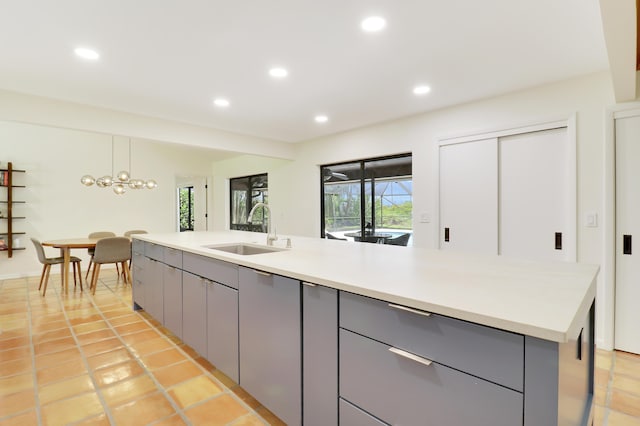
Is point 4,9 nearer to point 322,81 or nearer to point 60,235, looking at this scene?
point 322,81

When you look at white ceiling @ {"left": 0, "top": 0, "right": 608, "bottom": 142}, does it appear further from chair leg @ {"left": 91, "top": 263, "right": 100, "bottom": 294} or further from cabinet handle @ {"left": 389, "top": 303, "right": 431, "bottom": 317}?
chair leg @ {"left": 91, "top": 263, "right": 100, "bottom": 294}

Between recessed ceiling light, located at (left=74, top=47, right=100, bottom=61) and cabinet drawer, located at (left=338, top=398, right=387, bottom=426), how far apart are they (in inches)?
114

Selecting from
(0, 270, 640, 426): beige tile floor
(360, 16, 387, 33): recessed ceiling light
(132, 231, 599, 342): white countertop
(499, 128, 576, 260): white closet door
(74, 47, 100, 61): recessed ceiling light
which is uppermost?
(360, 16, 387, 33): recessed ceiling light

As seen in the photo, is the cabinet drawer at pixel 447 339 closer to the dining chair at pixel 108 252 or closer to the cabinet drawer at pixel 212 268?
the cabinet drawer at pixel 212 268

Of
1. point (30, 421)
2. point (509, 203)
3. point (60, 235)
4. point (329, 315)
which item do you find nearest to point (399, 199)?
point (509, 203)

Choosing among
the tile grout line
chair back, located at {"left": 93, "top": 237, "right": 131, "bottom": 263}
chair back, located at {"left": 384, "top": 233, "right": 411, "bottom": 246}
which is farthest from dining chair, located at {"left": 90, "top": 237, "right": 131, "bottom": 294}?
chair back, located at {"left": 384, "top": 233, "right": 411, "bottom": 246}

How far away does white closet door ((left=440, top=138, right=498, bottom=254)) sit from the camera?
334cm

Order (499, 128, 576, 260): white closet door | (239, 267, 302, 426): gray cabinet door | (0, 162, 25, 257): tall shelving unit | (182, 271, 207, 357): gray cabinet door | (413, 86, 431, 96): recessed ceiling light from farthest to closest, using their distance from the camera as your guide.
→ (0, 162, 25, 257): tall shelving unit → (413, 86, 431, 96): recessed ceiling light → (499, 128, 576, 260): white closet door → (182, 271, 207, 357): gray cabinet door → (239, 267, 302, 426): gray cabinet door

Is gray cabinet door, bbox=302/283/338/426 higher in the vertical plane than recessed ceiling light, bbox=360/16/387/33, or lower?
lower

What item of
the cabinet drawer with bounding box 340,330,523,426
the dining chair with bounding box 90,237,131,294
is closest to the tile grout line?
the dining chair with bounding box 90,237,131,294

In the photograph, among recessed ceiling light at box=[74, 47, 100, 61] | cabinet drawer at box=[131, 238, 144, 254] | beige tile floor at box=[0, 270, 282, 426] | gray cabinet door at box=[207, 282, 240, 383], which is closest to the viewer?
beige tile floor at box=[0, 270, 282, 426]

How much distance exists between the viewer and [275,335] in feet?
5.09

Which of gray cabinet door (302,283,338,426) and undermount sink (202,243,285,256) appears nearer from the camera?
gray cabinet door (302,283,338,426)

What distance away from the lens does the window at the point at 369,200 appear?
4312 millimetres
